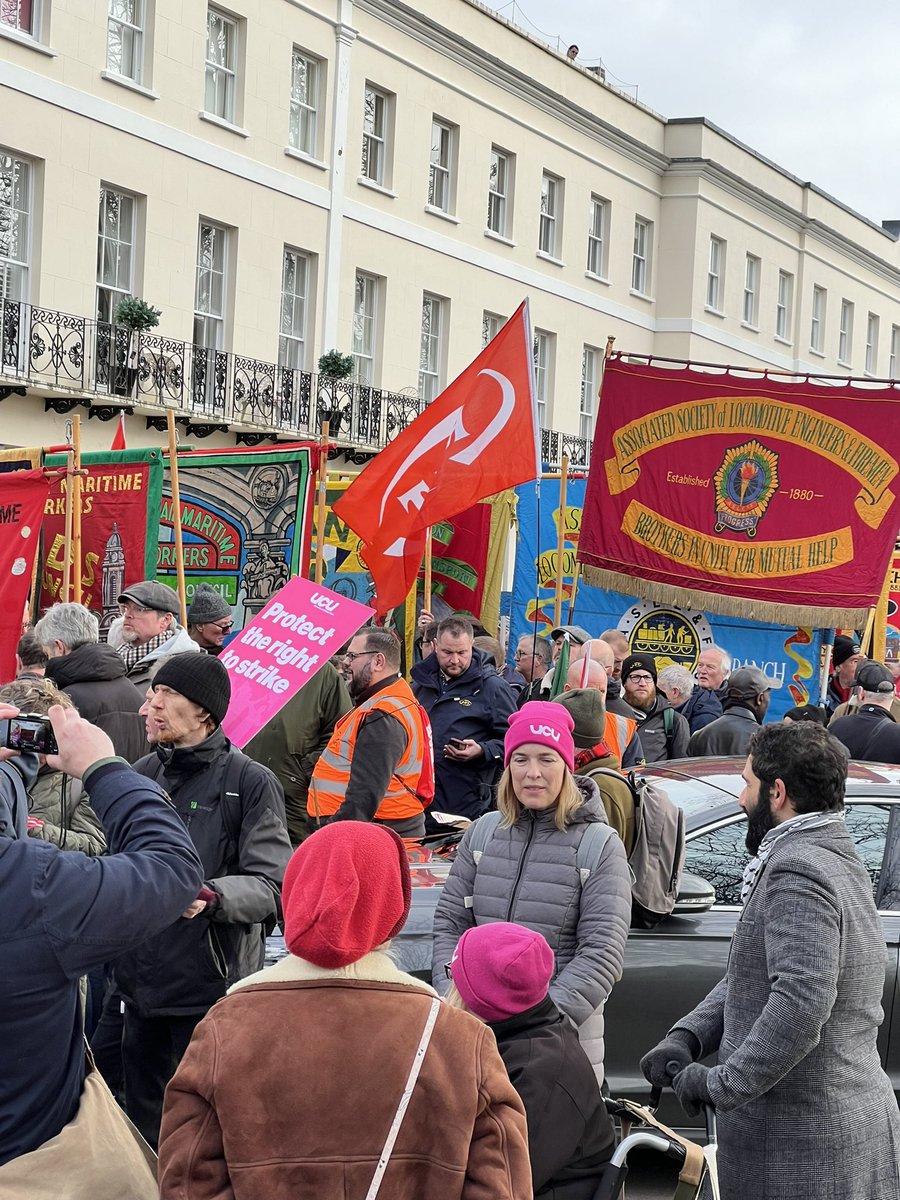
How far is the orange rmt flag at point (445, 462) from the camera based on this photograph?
330 inches

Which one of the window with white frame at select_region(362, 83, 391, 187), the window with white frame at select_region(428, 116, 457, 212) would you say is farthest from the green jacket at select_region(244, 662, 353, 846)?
the window with white frame at select_region(428, 116, 457, 212)

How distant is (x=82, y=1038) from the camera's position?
115 inches

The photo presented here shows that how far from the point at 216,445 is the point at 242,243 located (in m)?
3.39

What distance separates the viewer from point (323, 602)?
689 centimetres

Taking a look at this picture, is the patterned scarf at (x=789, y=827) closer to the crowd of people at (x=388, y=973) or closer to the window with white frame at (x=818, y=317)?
the crowd of people at (x=388, y=973)

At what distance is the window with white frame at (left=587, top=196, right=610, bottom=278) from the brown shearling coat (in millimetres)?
32395

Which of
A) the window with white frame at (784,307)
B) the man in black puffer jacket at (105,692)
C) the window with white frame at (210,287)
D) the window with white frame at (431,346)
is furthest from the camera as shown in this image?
the window with white frame at (784,307)

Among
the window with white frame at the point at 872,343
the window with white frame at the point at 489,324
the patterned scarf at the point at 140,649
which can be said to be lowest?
the patterned scarf at the point at 140,649

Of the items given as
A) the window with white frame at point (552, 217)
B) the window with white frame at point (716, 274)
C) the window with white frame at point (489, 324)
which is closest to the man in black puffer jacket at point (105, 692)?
the window with white frame at point (489, 324)

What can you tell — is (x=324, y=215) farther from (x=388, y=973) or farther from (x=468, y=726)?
(x=388, y=973)

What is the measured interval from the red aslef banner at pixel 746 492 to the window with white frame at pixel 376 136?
18.2m

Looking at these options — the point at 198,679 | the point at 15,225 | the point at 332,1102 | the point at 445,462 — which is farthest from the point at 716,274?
the point at 332,1102

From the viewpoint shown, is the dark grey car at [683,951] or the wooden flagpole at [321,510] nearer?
the dark grey car at [683,951]

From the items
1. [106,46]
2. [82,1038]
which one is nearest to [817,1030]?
[82,1038]
